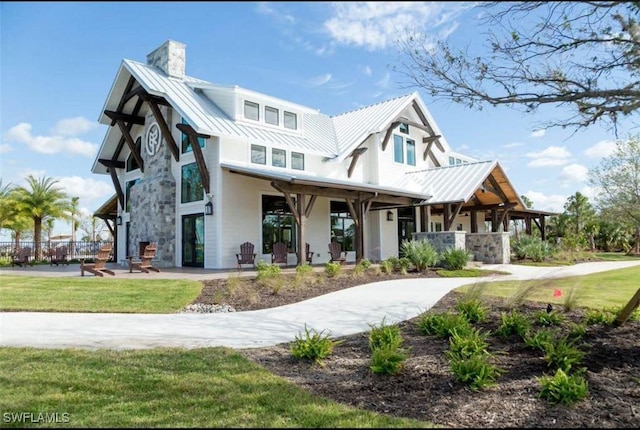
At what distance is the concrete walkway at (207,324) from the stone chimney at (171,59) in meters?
13.0

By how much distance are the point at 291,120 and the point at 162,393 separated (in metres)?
15.4

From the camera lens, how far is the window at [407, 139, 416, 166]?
2217 centimetres

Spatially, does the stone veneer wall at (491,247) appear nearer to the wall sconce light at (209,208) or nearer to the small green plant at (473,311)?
the wall sconce light at (209,208)

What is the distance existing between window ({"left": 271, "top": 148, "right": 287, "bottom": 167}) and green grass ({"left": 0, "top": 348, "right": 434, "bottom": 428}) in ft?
39.9

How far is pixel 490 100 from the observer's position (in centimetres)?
527

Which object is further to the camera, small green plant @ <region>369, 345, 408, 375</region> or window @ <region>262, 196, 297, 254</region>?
window @ <region>262, 196, 297, 254</region>

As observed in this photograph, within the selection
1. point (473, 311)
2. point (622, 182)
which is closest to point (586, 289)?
point (473, 311)

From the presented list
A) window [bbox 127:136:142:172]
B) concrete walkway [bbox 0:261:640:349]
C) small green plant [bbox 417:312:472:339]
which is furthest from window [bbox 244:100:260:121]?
small green plant [bbox 417:312:472:339]

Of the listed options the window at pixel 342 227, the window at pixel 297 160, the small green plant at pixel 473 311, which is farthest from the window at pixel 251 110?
the small green plant at pixel 473 311

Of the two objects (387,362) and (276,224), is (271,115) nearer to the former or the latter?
(276,224)

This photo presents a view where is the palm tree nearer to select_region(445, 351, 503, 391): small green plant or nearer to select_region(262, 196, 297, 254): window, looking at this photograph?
select_region(262, 196, 297, 254): window

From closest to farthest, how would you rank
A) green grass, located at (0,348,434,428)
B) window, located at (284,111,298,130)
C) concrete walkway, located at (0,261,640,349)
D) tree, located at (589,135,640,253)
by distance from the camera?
green grass, located at (0,348,434,428), concrete walkway, located at (0,261,640,349), tree, located at (589,135,640,253), window, located at (284,111,298,130)

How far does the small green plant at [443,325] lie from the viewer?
5254 millimetres

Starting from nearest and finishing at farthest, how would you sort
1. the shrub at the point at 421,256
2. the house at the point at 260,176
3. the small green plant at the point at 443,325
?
the small green plant at the point at 443,325, the shrub at the point at 421,256, the house at the point at 260,176
